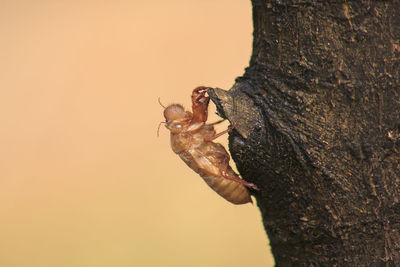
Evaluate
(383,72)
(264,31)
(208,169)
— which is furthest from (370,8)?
(208,169)

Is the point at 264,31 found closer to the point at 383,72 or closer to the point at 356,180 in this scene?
the point at 383,72

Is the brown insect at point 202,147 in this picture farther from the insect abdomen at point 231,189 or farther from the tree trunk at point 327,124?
the tree trunk at point 327,124

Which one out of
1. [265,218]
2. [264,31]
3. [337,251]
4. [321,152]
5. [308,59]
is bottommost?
[337,251]

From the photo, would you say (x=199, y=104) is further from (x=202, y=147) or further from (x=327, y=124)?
(x=327, y=124)

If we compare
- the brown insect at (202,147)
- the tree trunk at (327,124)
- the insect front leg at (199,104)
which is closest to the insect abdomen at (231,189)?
the brown insect at (202,147)

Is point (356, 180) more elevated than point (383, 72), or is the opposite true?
point (383, 72)

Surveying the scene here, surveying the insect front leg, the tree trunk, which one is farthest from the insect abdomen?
the tree trunk

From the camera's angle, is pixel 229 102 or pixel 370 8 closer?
pixel 370 8

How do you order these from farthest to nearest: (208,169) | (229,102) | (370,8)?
1. (208,169)
2. (229,102)
3. (370,8)

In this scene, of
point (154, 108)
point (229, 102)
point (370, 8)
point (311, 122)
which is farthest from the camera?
point (154, 108)
